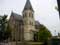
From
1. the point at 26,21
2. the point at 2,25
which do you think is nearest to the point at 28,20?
the point at 26,21

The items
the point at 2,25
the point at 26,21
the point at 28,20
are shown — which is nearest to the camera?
the point at 2,25

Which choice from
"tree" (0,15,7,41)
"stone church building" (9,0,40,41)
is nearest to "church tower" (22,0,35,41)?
"stone church building" (9,0,40,41)

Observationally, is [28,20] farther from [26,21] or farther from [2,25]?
[2,25]

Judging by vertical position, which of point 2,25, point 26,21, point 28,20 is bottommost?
point 2,25

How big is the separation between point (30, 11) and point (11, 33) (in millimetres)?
13636

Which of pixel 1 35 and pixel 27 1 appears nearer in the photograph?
pixel 1 35

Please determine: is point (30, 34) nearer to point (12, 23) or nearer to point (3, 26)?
point (12, 23)

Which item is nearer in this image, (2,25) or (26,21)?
(2,25)

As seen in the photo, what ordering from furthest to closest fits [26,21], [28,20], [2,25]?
1. [26,21]
2. [28,20]
3. [2,25]

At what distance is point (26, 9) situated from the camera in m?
48.5

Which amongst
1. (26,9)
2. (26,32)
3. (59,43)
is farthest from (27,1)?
(59,43)

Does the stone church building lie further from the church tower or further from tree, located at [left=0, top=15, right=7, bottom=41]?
tree, located at [left=0, top=15, right=7, bottom=41]

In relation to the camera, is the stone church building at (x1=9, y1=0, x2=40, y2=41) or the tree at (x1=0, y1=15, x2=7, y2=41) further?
the stone church building at (x1=9, y1=0, x2=40, y2=41)

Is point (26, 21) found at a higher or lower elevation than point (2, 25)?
higher
